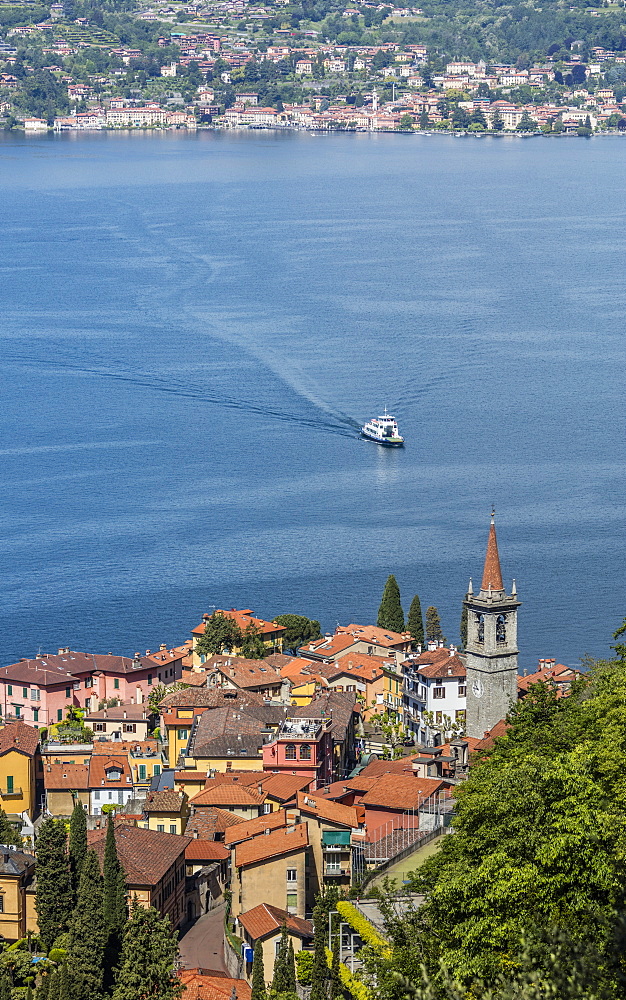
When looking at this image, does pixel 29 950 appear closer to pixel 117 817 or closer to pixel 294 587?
pixel 117 817

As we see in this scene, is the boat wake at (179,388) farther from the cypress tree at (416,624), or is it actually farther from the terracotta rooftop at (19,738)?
the terracotta rooftop at (19,738)

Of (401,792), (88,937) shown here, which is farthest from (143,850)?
(401,792)

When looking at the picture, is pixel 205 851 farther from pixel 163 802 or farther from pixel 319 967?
pixel 319 967

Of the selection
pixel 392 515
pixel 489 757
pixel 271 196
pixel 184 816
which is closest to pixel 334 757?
pixel 184 816

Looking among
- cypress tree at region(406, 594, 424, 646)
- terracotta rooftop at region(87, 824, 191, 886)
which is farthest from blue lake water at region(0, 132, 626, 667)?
terracotta rooftop at region(87, 824, 191, 886)

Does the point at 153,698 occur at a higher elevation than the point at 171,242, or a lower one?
lower

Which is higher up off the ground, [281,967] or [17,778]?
[281,967]
